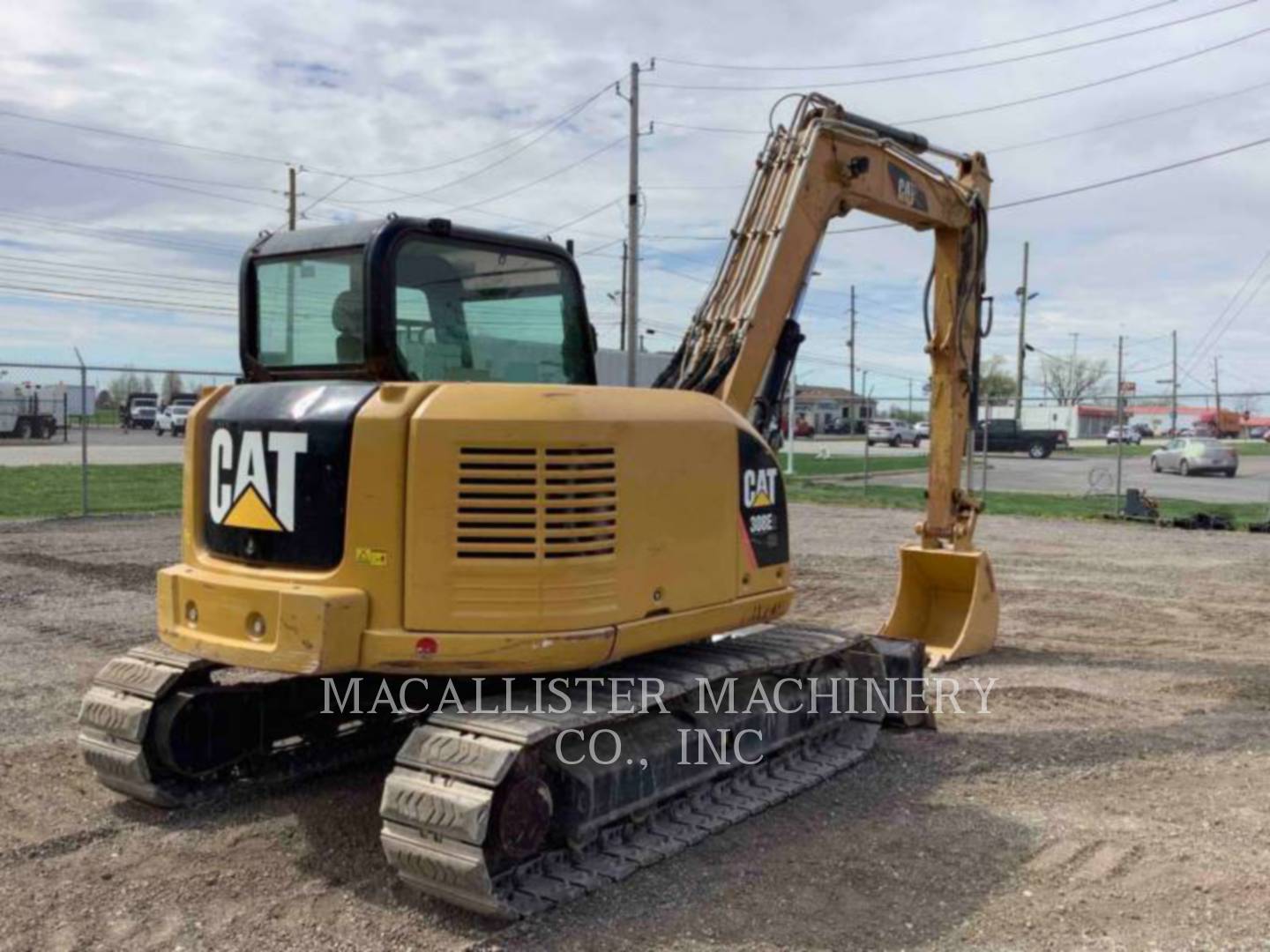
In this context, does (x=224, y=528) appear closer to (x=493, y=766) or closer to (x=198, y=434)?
(x=198, y=434)

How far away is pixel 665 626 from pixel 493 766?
46.1 inches

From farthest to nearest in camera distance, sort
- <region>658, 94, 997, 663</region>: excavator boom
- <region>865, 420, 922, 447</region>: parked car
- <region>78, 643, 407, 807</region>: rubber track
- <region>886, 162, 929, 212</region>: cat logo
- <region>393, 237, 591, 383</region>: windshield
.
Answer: <region>865, 420, 922, 447</region>: parked car < <region>886, 162, 929, 212</region>: cat logo < <region>658, 94, 997, 663</region>: excavator boom < <region>78, 643, 407, 807</region>: rubber track < <region>393, 237, 591, 383</region>: windshield

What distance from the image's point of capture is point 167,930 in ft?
14.0

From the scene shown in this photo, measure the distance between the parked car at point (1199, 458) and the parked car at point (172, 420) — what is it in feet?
110

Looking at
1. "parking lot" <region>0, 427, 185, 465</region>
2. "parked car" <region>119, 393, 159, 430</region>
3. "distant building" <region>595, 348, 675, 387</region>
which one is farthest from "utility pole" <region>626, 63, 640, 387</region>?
"parked car" <region>119, 393, 159, 430</region>

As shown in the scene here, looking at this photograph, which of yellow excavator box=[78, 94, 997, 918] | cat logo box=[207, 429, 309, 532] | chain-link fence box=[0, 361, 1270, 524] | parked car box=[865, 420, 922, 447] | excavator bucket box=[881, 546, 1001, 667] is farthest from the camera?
parked car box=[865, 420, 922, 447]

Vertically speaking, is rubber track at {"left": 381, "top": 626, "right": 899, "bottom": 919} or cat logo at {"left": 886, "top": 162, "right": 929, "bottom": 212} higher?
cat logo at {"left": 886, "top": 162, "right": 929, "bottom": 212}

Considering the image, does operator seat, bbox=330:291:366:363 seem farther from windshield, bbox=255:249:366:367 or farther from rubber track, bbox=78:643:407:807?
rubber track, bbox=78:643:407:807

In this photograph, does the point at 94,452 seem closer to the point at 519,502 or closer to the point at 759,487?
the point at 759,487

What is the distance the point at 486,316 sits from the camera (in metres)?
5.32

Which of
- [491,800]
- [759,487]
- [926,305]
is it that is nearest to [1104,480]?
[926,305]

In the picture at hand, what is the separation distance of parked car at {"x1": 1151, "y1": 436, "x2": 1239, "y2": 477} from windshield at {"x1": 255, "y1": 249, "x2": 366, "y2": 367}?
33446 millimetres

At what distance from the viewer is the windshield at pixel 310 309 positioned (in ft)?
16.3

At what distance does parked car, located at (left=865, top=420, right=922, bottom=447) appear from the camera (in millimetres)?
59531
